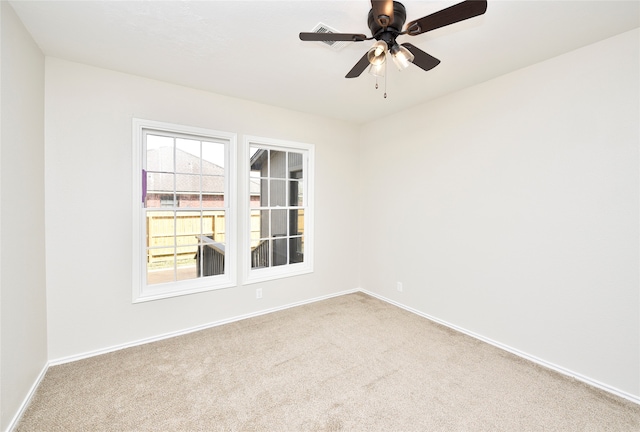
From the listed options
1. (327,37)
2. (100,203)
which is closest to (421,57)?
(327,37)

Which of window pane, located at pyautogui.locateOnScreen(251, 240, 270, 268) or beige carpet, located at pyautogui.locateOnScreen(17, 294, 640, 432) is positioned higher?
window pane, located at pyautogui.locateOnScreen(251, 240, 270, 268)

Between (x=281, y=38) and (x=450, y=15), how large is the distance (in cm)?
126

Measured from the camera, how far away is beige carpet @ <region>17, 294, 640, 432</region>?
183cm

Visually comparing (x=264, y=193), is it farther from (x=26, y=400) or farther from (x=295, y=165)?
(x=26, y=400)

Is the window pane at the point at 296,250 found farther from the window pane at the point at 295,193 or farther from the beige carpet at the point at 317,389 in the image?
the beige carpet at the point at 317,389

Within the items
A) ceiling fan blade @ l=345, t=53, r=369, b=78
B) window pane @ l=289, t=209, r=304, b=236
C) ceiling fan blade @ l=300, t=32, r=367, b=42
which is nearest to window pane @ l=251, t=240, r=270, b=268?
window pane @ l=289, t=209, r=304, b=236

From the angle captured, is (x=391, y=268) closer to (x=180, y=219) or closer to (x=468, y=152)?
(x=468, y=152)

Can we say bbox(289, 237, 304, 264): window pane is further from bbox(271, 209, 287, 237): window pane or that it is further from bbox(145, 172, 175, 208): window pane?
bbox(145, 172, 175, 208): window pane

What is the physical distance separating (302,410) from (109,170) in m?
2.69

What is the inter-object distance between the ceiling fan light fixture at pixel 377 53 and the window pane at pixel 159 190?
2.44 meters

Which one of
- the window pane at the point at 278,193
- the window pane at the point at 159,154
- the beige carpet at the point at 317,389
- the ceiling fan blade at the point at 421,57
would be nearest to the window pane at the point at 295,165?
the window pane at the point at 278,193

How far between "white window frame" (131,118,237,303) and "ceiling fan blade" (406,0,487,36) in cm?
238

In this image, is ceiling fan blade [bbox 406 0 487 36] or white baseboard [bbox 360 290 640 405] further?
white baseboard [bbox 360 290 640 405]

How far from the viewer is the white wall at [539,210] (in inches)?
A: 82.8
